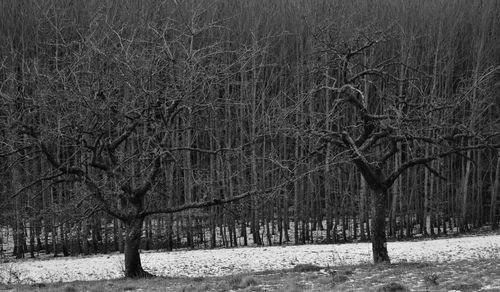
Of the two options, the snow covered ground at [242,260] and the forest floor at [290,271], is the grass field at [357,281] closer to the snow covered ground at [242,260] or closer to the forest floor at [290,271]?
the forest floor at [290,271]

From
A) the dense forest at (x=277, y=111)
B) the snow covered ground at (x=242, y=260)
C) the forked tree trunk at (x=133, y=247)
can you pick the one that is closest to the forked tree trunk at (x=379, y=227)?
the snow covered ground at (x=242, y=260)

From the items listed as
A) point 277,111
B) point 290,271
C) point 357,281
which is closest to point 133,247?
point 290,271

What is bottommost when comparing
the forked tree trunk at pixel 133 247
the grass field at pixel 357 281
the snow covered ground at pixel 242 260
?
the snow covered ground at pixel 242 260

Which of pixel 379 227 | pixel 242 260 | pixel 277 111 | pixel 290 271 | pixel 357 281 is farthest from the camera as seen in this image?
pixel 277 111

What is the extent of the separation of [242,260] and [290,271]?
6.21m

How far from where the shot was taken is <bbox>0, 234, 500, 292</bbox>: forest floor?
9352 millimetres

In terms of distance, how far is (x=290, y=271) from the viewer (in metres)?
12.6

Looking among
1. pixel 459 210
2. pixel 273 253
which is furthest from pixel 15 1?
pixel 459 210

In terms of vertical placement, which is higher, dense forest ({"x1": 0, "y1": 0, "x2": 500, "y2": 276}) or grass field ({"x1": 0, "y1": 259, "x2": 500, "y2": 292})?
dense forest ({"x1": 0, "y1": 0, "x2": 500, "y2": 276})

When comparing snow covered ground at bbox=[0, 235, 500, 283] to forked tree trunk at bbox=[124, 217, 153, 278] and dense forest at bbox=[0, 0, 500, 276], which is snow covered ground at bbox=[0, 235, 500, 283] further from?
forked tree trunk at bbox=[124, 217, 153, 278]

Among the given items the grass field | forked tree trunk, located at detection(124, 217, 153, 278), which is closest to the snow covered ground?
forked tree trunk, located at detection(124, 217, 153, 278)

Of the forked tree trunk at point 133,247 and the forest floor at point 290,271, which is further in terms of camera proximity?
the forked tree trunk at point 133,247

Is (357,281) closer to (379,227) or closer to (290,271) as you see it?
(290,271)

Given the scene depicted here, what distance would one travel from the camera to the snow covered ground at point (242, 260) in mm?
16266
